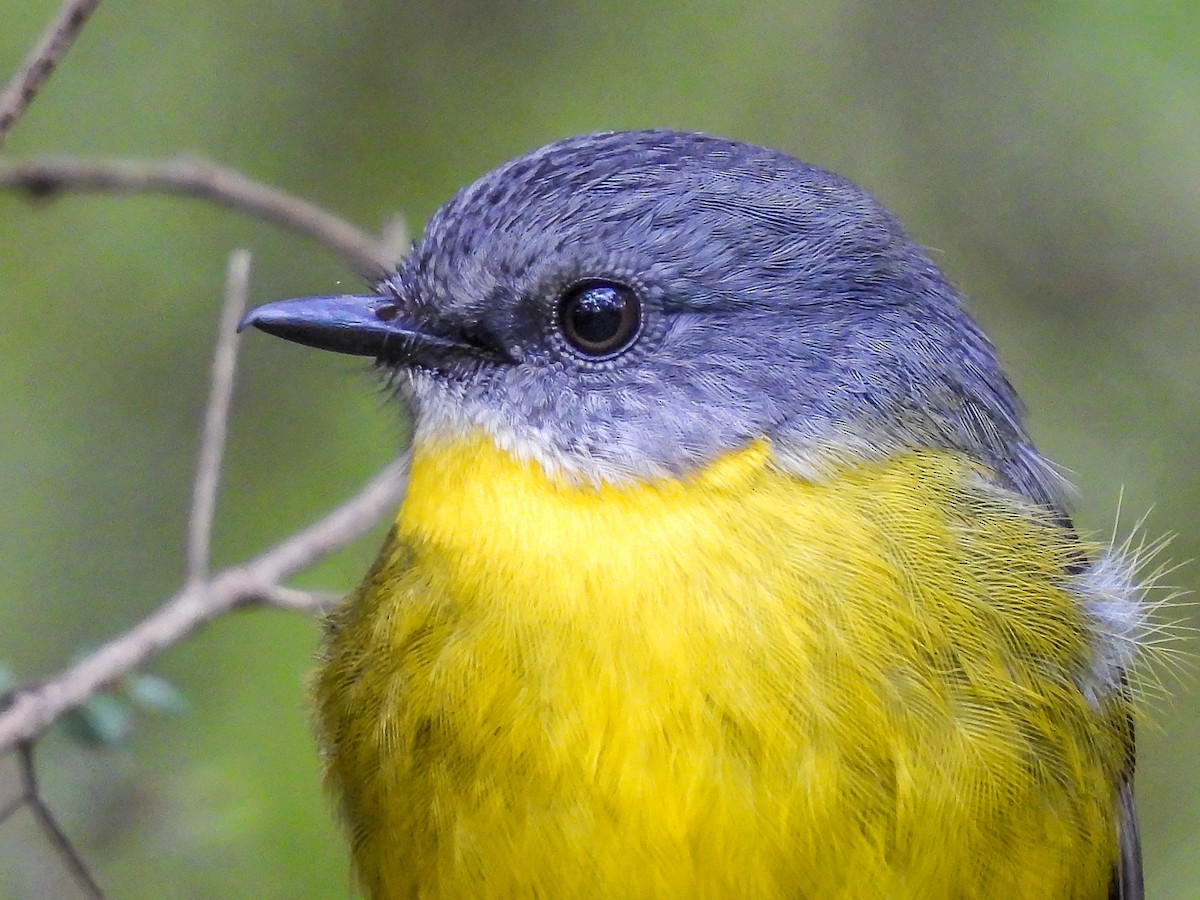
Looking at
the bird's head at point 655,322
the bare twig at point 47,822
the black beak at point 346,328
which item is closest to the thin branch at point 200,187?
the black beak at point 346,328

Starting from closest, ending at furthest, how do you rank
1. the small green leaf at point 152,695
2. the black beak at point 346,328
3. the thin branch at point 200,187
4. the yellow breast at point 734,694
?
the yellow breast at point 734,694 < the black beak at point 346,328 < the small green leaf at point 152,695 < the thin branch at point 200,187

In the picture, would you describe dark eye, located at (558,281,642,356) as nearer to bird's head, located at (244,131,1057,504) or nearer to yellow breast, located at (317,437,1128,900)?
bird's head, located at (244,131,1057,504)

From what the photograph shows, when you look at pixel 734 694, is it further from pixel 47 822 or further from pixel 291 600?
pixel 47 822

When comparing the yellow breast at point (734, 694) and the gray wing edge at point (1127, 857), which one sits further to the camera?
the gray wing edge at point (1127, 857)

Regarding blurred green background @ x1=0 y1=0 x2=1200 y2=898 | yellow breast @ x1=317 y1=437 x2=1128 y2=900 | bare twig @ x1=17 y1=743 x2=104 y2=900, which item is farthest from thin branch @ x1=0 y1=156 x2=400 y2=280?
blurred green background @ x1=0 y1=0 x2=1200 y2=898

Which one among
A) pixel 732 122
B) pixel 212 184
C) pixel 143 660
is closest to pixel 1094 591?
pixel 143 660

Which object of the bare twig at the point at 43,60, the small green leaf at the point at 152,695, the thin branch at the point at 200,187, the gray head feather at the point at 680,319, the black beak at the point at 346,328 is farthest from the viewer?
the thin branch at the point at 200,187

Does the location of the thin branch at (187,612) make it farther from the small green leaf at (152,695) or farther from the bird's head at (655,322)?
the bird's head at (655,322)

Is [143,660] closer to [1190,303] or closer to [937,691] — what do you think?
[937,691]
